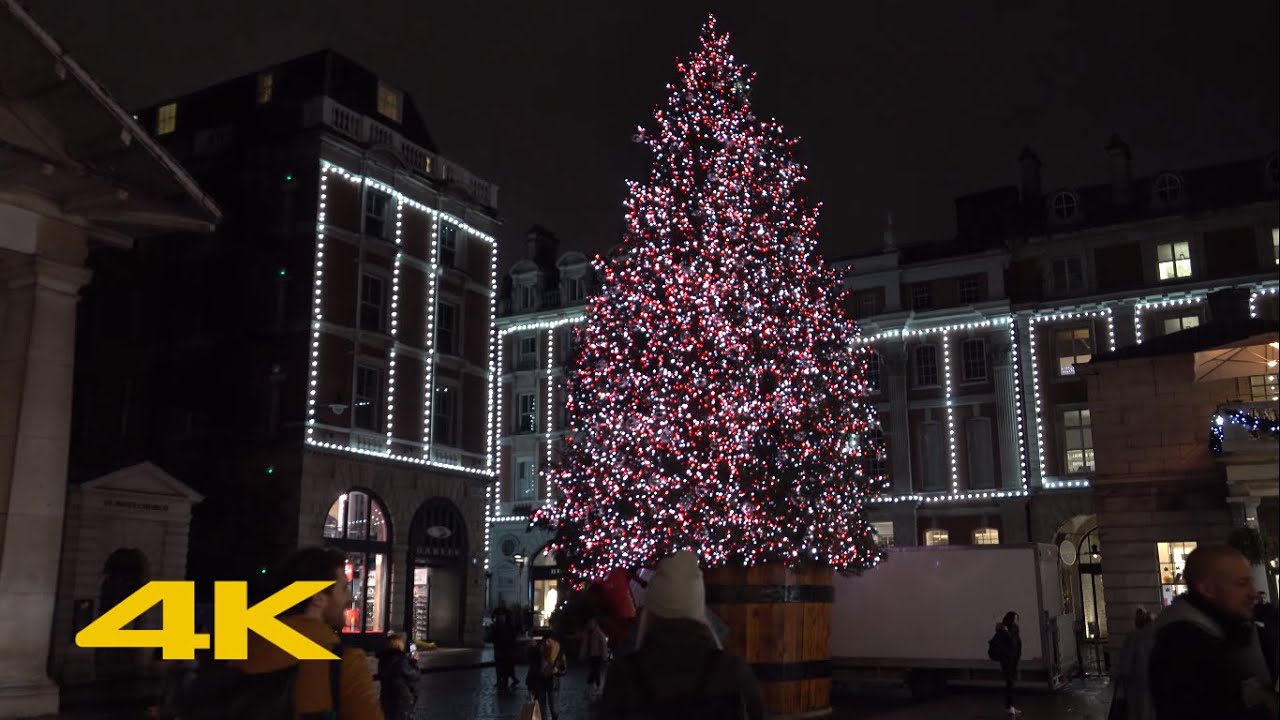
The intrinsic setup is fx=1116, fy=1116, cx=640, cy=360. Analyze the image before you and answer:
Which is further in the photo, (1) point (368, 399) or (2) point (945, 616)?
(1) point (368, 399)

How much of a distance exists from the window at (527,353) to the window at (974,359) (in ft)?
73.3

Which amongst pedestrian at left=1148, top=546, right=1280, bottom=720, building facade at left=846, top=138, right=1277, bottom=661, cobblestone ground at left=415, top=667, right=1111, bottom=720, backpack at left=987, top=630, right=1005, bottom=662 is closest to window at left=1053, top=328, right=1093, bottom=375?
building facade at left=846, top=138, right=1277, bottom=661

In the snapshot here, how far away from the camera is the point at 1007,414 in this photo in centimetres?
4788

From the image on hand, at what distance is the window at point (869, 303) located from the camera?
51.5m

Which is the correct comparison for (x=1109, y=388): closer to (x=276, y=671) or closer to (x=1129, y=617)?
(x=1129, y=617)

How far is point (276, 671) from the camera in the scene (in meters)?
4.55

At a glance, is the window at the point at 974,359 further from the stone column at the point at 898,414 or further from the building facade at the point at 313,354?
the building facade at the point at 313,354

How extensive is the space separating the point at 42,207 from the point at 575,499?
417 inches

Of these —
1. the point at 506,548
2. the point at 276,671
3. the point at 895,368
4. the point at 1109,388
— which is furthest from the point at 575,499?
the point at 506,548

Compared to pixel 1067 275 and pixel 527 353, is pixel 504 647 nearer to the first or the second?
pixel 1067 275

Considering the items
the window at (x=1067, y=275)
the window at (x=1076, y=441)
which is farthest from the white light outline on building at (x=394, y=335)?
the window at (x=1067, y=275)

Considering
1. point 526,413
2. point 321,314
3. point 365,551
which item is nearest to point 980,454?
point 526,413

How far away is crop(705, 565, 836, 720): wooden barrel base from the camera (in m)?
17.1

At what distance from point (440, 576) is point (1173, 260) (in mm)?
31854
